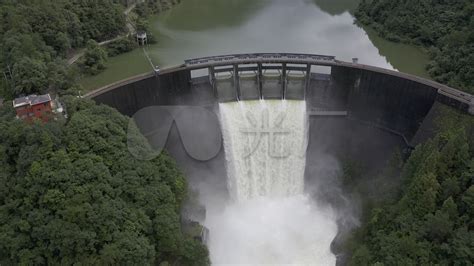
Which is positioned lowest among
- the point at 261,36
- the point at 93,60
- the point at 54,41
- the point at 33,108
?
the point at 33,108

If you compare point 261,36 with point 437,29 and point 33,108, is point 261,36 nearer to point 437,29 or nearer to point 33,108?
point 437,29

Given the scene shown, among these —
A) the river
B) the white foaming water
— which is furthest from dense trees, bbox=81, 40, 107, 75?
the white foaming water

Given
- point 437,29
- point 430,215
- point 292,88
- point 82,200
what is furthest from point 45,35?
point 437,29

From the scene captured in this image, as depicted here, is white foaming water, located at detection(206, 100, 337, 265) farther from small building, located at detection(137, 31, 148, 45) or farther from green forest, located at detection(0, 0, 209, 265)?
small building, located at detection(137, 31, 148, 45)

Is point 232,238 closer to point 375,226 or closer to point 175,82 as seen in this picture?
point 375,226

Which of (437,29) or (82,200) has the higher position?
(437,29)

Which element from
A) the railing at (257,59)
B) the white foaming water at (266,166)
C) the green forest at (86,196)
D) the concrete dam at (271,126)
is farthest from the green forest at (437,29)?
the green forest at (86,196)
